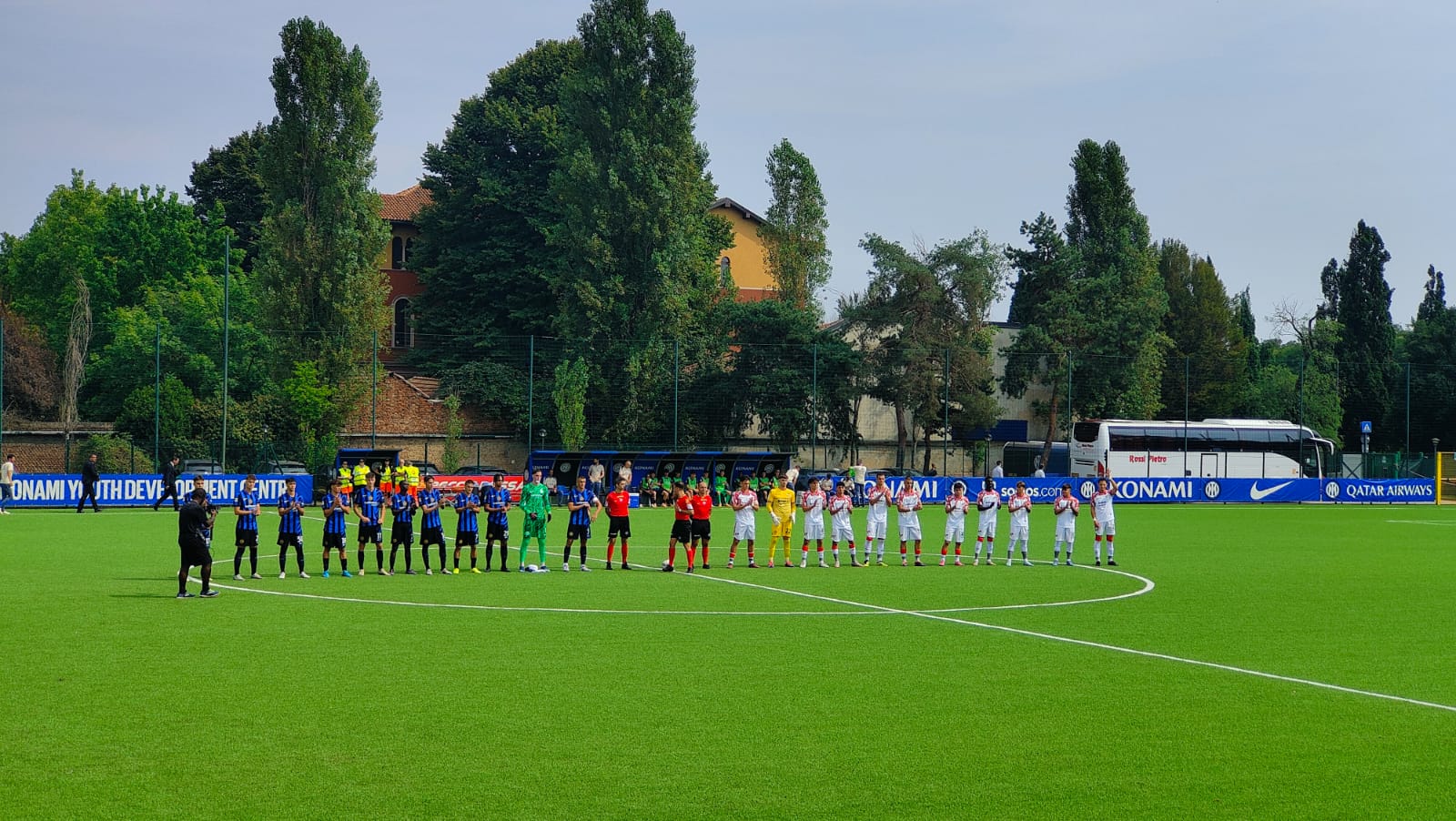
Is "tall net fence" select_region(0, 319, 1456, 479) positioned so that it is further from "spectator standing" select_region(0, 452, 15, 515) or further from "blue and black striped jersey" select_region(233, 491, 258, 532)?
"blue and black striped jersey" select_region(233, 491, 258, 532)

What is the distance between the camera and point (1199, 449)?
6512 centimetres

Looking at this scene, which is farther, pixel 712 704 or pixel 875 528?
pixel 875 528

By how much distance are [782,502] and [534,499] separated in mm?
5376

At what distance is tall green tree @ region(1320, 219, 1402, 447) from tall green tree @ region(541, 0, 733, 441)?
4473 centimetres

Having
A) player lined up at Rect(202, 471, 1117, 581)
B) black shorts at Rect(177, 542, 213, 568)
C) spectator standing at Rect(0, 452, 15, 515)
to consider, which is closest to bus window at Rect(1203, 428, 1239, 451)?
player lined up at Rect(202, 471, 1117, 581)

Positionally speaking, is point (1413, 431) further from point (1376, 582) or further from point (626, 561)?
point (626, 561)

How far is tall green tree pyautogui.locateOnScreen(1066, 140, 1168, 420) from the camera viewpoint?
6944 centimetres

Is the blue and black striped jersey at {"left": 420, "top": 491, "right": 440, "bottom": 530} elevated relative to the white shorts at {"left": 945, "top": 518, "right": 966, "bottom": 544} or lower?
elevated

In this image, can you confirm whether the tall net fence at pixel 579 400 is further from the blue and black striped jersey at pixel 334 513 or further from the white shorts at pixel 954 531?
the white shorts at pixel 954 531

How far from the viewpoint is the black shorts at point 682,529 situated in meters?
26.6

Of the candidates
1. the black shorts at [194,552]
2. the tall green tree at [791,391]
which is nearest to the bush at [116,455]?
the tall green tree at [791,391]

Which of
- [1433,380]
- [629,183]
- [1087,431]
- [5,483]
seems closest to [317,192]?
[629,183]

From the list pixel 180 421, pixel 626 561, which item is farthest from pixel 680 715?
pixel 180 421

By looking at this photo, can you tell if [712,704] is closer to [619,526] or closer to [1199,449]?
[619,526]
